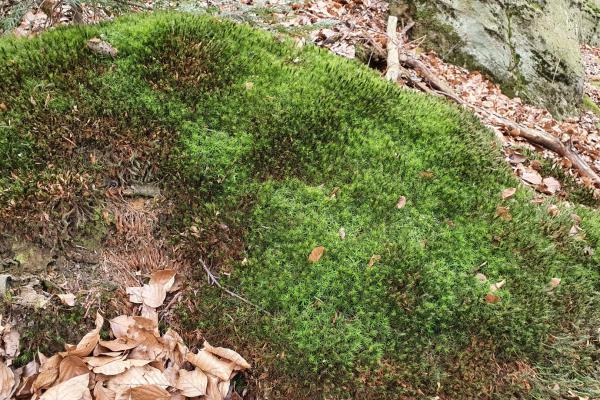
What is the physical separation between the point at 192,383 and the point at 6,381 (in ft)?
3.12

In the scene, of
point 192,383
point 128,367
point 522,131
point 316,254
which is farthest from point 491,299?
point 522,131

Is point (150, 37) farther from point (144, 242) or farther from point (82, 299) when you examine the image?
point (82, 299)

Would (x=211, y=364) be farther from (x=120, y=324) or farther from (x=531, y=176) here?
(x=531, y=176)

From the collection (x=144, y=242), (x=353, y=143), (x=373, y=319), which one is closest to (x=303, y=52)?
(x=353, y=143)

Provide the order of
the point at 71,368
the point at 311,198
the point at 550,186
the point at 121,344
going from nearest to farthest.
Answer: the point at 71,368 → the point at 121,344 → the point at 311,198 → the point at 550,186

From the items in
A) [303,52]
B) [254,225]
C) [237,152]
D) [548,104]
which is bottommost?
[548,104]

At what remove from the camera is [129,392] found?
88.9 inches

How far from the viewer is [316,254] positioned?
9.30ft

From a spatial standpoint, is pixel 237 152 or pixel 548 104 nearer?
pixel 237 152

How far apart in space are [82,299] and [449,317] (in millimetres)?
2306

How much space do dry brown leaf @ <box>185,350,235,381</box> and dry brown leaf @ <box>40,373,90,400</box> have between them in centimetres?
54

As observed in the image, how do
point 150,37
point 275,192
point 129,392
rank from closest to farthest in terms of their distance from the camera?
point 129,392 → point 275,192 → point 150,37

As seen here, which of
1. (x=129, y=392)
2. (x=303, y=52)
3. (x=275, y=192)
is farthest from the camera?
(x=303, y=52)

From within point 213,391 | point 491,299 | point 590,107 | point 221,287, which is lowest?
point 590,107
